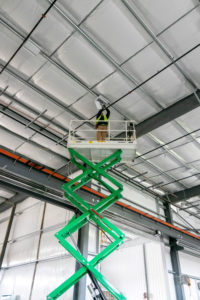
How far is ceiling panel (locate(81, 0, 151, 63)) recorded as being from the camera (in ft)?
27.9

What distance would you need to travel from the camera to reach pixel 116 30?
9.07 m

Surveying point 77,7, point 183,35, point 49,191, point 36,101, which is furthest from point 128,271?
point 77,7

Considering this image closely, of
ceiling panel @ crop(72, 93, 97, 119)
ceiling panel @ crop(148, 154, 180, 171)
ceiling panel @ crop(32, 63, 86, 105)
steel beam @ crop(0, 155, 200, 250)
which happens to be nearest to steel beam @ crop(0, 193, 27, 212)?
steel beam @ crop(0, 155, 200, 250)

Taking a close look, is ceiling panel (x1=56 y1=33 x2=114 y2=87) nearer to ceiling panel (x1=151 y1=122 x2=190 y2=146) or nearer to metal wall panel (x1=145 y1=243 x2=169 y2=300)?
ceiling panel (x1=151 y1=122 x2=190 y2=146)

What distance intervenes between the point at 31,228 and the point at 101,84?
14.0 meters

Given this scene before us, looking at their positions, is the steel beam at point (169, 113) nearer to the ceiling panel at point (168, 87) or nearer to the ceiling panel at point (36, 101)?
the ceiling panel at point (168, 87)

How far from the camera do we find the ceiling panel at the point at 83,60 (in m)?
9.60

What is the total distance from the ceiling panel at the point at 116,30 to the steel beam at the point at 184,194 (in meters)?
14.6

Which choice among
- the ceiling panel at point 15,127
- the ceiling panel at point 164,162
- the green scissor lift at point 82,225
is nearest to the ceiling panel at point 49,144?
the ceiling panel at point 15,127

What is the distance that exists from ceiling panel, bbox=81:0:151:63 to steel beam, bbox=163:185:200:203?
14.6m

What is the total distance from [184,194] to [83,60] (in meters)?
15.7

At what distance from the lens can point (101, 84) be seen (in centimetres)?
1121

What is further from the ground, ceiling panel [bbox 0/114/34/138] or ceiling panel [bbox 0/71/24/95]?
ceiling panel [bbox 0/71/24/95]

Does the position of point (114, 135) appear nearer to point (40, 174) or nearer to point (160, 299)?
point (40, 174)
